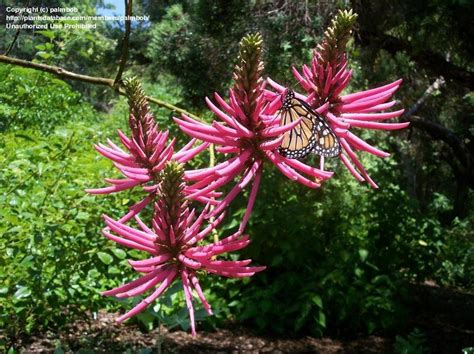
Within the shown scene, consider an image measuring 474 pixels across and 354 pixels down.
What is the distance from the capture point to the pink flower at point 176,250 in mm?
559

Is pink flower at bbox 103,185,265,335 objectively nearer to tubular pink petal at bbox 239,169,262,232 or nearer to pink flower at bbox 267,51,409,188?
tubular pink petal at bbox 239,169,262,232

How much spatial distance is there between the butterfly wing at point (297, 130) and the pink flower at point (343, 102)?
0.02 m

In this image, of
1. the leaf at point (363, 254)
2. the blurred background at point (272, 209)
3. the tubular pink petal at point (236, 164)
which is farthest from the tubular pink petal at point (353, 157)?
the leaf at point (363, 254)

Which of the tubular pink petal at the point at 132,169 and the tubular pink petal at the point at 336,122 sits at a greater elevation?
the tubular pink petal at the point at 336,122

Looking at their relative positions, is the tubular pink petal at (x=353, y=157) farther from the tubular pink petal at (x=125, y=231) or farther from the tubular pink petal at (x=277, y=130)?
the tubular pink petal at (x=125, y=231)

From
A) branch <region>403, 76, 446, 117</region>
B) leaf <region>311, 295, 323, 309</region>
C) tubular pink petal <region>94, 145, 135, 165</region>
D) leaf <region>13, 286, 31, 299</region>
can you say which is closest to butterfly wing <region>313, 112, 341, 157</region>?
tubular pink petal <region>94, 145, 135, 165</region>

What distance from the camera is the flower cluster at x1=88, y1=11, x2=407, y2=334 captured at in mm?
557

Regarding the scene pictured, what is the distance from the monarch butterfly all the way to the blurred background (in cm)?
149

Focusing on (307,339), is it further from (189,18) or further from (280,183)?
(189,18)

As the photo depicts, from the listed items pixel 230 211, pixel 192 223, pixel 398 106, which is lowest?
pixel 230 211

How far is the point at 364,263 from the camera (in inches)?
187

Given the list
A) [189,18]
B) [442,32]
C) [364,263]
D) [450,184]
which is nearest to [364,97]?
[442,32]

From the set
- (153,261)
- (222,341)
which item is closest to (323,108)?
(153,261)

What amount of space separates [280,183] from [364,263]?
106cm
